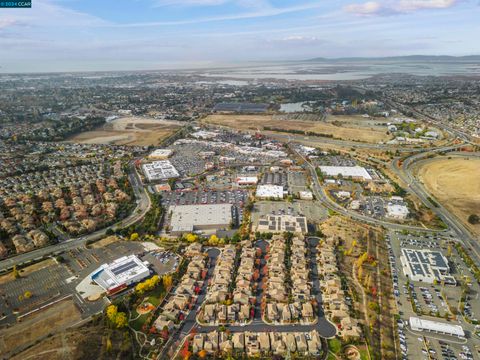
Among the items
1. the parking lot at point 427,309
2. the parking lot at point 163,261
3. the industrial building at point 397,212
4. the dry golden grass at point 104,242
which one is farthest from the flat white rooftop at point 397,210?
the dry golden grass at point 104,242

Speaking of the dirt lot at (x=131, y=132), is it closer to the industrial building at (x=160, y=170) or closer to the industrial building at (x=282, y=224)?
the industrial building at (x=160, y=170)

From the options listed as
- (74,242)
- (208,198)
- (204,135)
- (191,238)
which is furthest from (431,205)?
(204,135)

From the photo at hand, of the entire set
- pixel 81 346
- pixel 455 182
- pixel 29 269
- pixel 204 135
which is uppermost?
pixel 204 135

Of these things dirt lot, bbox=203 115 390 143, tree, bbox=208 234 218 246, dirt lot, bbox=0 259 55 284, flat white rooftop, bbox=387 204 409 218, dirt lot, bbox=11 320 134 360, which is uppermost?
dirt lot, bbox=203 115 390 143

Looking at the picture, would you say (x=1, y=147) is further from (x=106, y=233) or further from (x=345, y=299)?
(x=345, y=299)

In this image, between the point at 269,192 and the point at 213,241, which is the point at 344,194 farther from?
the point at 213,241

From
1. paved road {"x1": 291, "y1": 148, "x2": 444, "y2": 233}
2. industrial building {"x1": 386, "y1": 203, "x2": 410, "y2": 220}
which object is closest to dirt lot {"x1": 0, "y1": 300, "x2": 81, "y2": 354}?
paved road {"x1": 291, "y1": 148, "x2": 444, "y2": 233}

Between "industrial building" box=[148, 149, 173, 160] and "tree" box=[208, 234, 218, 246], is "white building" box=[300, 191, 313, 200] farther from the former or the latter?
"industrial building" box=[148, 149, 173, 160]

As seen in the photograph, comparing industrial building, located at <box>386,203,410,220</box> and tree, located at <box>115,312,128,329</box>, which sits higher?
industrial building, located at <box>386,203,410,220</box>
